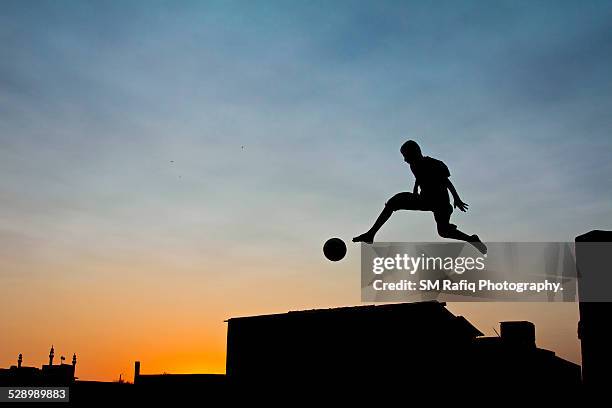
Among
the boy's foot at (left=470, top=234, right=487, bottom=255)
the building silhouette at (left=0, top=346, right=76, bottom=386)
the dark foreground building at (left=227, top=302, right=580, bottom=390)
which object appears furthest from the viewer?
the building silhouette at (left=0, top=346, right=76, bottom=386)

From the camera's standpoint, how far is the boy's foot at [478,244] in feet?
26.6

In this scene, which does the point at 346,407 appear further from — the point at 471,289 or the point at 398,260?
the point at 471,289

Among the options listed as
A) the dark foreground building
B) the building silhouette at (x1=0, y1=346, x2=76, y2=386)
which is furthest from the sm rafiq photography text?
the building silhouette at (x1=0, y1=346, x2=76, y2=386)

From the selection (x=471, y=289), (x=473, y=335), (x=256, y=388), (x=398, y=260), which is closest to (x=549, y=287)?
(x=471, y=289)

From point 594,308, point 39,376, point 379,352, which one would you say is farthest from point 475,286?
point 39,376

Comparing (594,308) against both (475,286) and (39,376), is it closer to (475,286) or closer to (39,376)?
(475,286)

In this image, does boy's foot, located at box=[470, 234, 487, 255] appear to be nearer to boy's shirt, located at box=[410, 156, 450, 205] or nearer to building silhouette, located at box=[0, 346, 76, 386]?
boy's shirt, located at box=[410, 156, 450, 205]

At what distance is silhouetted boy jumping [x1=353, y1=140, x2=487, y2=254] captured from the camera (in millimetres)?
9070

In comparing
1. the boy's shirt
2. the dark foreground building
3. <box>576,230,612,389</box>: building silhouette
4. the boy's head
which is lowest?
<box>576,230,612,389</box>: building silhouette

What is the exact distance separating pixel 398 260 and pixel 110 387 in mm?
36357

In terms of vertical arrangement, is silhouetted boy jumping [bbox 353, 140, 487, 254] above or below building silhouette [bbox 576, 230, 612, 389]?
above

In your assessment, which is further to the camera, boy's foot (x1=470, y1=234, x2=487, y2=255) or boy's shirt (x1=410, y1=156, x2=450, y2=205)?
boy's shirt (x1=410, y1=156, x2=450, y2=205)

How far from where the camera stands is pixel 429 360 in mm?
23016

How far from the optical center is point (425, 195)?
366 inches
